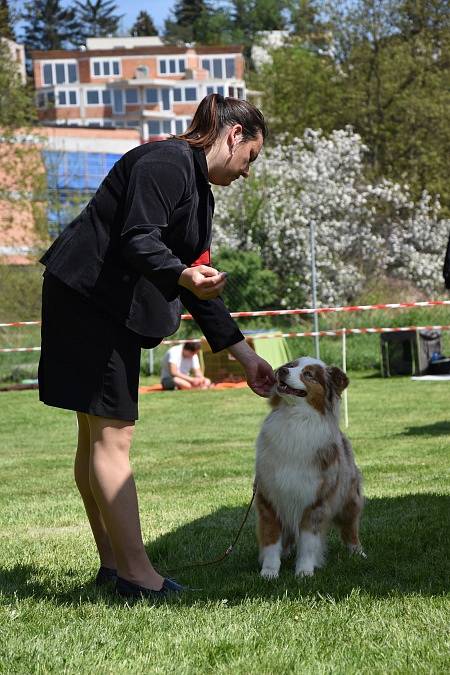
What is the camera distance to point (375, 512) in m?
6.06

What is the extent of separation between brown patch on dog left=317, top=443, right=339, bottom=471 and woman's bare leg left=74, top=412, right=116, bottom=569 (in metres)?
1.01

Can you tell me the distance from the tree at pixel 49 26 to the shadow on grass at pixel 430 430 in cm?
9744

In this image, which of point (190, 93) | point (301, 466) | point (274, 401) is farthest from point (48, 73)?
point (301, 466)

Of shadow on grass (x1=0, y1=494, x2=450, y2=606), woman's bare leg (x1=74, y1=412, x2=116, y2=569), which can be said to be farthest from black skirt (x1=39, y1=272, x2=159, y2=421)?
shadow on grass (x1=0, y1=494, x2=450, y2=606)

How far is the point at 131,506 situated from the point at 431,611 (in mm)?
1166

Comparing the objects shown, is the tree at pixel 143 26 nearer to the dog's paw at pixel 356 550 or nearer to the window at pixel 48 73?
the window at pixel 48 73

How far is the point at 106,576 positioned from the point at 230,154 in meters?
1.81

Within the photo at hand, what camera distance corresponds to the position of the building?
289 feet

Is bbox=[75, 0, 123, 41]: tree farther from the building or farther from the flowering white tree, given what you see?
the flowering white tree

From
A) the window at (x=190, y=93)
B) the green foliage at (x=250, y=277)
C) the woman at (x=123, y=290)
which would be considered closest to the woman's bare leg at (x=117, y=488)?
the woman at (x=123, y=290)

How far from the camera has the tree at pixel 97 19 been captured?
108 meters

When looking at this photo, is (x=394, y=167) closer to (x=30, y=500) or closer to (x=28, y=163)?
(x=28, y=163)

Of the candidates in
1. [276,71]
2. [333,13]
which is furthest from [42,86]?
[333,13]

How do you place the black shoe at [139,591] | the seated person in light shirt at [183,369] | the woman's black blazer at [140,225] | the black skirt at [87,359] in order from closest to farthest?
the woman's black blazer at [140,225] → the black skirt at [87,359] → the black shoe at [139,591] → the seated person in light shirt at [183,369]
